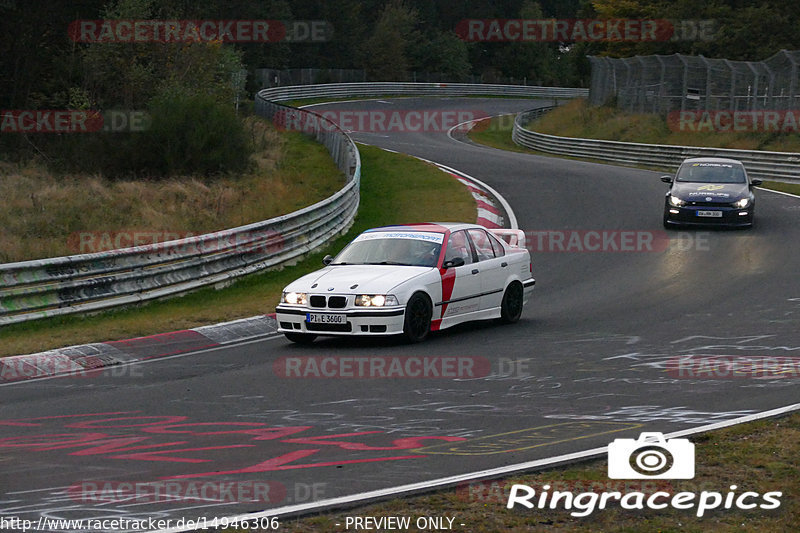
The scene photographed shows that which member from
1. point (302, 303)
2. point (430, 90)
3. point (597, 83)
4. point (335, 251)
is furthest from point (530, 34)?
point (302, 303)

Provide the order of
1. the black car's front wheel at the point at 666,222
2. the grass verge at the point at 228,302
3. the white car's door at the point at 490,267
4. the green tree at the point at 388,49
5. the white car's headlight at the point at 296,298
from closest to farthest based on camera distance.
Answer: the white car's headlight at the point at 296,298
the grass verge at the point at 228,302
the white car's door at the point at 490,267
the black car's front wheel at the point at 666,222
the green tree at the point at 388,49

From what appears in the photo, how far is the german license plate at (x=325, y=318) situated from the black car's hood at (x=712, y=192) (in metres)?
13.4

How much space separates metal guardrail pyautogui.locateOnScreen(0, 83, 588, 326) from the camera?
13.8 meters

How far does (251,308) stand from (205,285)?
173 centimetres

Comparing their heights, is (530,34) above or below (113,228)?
above

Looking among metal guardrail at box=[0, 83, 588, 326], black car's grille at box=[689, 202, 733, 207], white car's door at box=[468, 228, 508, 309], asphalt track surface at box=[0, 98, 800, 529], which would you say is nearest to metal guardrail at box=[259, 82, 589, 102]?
black car's grille at box=[689, 202, 733, 207]

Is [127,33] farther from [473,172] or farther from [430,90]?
[430,90]

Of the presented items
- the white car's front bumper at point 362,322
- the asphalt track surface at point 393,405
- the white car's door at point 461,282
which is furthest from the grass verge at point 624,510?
the white car's door at point 461,282

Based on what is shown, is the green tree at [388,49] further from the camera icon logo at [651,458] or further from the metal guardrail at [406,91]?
the camera icon logo at [651,458]

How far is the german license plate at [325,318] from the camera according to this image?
12.2 m

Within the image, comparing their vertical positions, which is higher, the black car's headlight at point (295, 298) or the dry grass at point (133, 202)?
the black car's headlight at point (295, 298)

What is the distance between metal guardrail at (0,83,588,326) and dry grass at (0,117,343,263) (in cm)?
252

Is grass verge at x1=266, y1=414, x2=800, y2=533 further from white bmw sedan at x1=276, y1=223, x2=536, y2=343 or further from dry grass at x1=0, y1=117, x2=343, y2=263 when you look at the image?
dry grass at x1=0, y1=117, x2=343, y2=263

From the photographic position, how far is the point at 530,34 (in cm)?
10075
